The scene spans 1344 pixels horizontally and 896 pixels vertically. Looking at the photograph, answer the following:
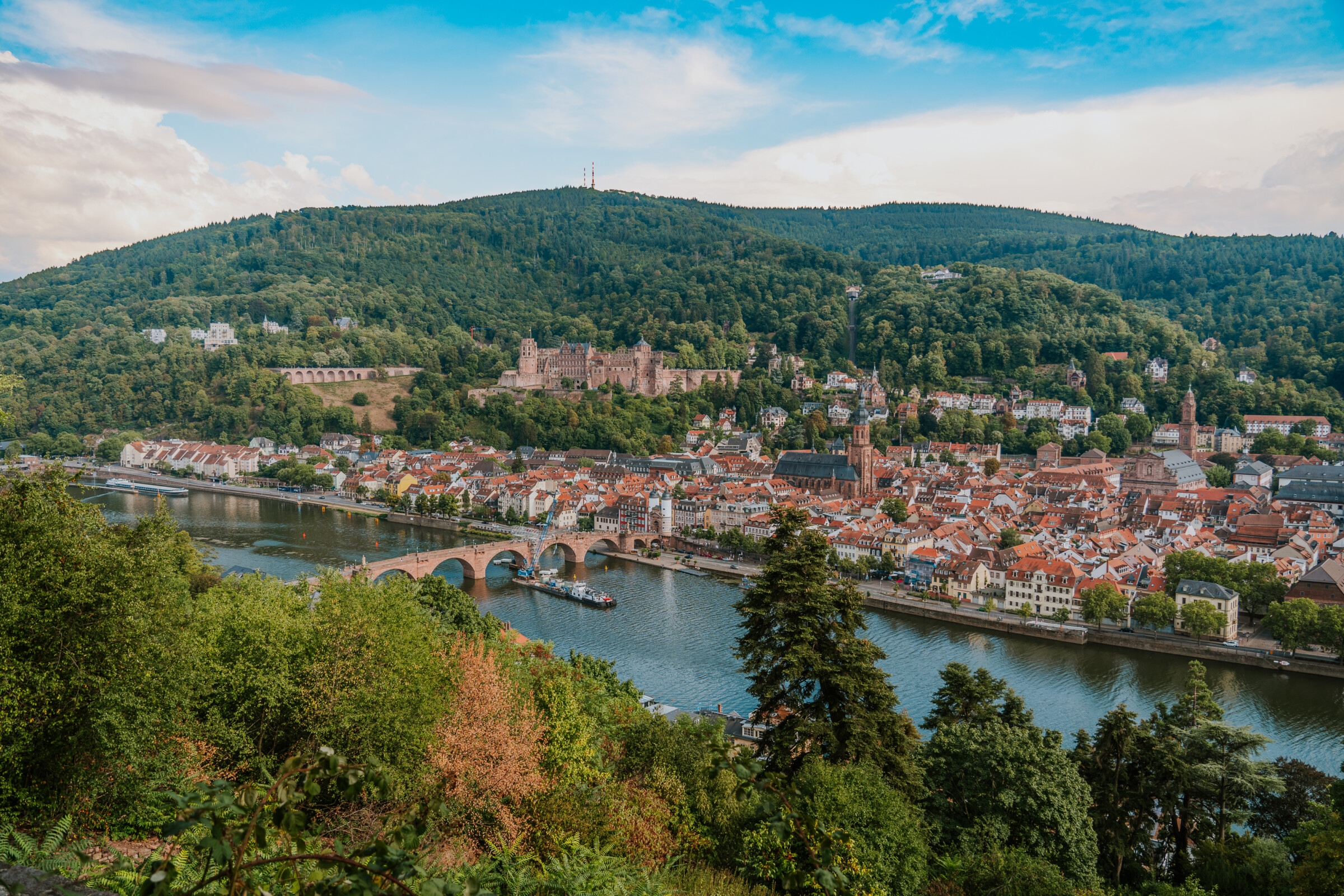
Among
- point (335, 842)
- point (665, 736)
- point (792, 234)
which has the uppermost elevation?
point (792, 234)

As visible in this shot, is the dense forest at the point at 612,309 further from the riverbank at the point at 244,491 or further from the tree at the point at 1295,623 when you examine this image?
the tree at the point at 1295,623

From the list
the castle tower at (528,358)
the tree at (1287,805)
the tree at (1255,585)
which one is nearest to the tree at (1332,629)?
the tree at (1255,585)

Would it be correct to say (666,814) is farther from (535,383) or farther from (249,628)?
(535,383)

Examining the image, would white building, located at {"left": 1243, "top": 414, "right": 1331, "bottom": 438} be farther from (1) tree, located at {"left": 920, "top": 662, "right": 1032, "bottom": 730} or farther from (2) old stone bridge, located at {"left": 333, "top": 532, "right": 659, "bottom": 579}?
(1) tree, located at {"left": 920, "top": 662, "right": 1032, "bottom": 730}

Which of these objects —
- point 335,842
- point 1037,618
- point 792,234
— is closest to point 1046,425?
point 1037,618

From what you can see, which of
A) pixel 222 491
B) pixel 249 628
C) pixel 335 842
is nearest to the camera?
pixel 335 842

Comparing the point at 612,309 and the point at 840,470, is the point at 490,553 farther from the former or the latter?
the point at 612,309
